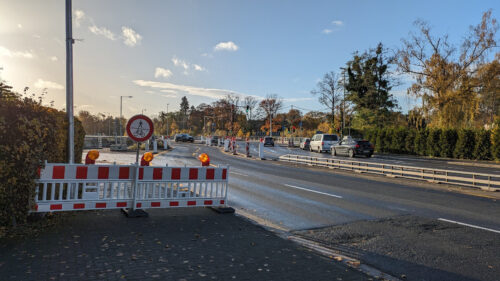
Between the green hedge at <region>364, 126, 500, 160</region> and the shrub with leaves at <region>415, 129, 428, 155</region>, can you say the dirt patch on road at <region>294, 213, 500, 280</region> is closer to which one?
the green hedge at <region>364, 126, 500, 160</region>

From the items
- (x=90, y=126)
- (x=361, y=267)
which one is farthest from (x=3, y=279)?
(x=90, y=126)

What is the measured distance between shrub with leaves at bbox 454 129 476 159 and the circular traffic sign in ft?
99.1

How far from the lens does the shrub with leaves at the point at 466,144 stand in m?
29.3

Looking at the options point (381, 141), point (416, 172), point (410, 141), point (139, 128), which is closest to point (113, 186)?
point (139, 128)

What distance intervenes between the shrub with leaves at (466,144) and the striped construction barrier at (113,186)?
28954 millimetres

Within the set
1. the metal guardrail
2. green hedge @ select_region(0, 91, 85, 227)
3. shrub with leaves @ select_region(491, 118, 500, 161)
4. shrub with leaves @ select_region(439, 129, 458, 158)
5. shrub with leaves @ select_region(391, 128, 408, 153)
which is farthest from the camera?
shrub with leaves @ select_region(391, 128, 408, 153)

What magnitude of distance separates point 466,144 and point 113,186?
103ft

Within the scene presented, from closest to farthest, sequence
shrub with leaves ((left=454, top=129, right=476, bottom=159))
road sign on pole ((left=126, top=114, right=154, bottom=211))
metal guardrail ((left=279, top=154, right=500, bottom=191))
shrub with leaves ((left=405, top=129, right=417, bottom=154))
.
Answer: road sign on pole ((left=126, top=114, right=154, bottom=211)), metal guardrail ((left=279, top=154, right=500, bottom=191)), shrub with leaves ((left=454, top=129, right=476, bottom=159)), shrub with leaves ((left=405, top=129, right=417, bottom=154))

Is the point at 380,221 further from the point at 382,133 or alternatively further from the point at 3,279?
the point at 382,133

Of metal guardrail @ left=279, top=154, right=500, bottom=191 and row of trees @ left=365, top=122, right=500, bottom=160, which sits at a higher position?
row of trees @ left=365, top=122, right=500, bottom=160

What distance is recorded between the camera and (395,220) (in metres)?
7.26

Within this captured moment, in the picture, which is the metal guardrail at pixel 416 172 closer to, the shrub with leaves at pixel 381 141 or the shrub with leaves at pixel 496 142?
the shrub with leaves at pixel 496 142

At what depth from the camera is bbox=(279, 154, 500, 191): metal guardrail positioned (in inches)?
479

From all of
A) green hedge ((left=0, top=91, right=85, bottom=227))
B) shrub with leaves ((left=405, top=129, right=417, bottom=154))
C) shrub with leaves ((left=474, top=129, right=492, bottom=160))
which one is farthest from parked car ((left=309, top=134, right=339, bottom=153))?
green hedge ((left=0, top=91, right=85, bottom=227))
